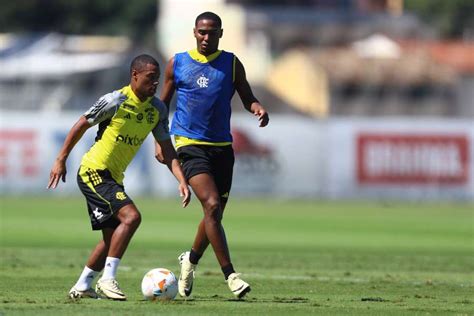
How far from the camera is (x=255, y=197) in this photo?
130 ft

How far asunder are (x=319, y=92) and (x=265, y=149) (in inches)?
1509

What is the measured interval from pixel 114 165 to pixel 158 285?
115 cm

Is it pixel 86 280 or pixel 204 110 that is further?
pixel 204 110

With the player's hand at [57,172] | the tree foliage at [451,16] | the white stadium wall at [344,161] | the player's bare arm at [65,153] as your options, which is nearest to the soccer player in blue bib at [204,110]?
the player's bare arm at [65,153]

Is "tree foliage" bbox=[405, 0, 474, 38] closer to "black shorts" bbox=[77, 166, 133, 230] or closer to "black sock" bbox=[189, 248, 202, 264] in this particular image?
"black sock" bbox=[189, 248, 202, 264]

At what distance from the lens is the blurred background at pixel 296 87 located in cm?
3947

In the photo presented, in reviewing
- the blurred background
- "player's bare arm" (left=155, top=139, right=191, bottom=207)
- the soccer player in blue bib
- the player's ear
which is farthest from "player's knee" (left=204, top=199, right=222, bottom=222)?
the blurred background

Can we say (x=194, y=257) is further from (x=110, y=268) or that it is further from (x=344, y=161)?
(x=344, y=161)

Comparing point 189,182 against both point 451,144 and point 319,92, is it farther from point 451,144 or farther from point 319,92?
point 319,92

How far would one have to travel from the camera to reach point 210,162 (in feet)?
42.5

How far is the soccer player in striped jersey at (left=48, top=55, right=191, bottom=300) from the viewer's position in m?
12.1

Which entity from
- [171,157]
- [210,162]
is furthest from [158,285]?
[210,162]

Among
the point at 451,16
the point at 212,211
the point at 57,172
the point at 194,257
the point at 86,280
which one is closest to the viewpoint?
the point at 57,172

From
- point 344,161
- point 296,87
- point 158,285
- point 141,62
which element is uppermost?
point 141,62
